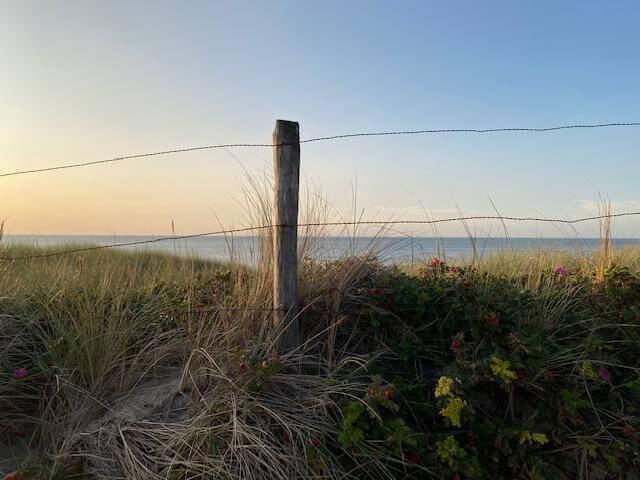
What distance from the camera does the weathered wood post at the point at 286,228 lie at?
3.28 m

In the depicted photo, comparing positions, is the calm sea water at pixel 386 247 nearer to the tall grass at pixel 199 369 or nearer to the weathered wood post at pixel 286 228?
the tall grass at pixel 199 369

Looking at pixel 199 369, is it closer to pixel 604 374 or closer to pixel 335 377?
pixel 335 377

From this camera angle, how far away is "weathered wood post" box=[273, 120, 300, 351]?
3.28 meters

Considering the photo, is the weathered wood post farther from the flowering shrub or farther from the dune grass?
the flowering shrub

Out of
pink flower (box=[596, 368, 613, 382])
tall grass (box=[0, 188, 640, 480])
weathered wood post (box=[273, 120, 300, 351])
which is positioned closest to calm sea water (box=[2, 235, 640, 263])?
tall grass (box=[0, 188, 640, 480])

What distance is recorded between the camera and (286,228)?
3.28 metres

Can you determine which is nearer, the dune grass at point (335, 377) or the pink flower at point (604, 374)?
the dune grass at point (335, 377)

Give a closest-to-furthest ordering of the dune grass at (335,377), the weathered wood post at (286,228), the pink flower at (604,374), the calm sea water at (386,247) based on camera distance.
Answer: the dune grass at (335,377) < the pink flower at (604,374) < the weathered wood post at (286,228) < the calm sea water at (386,247)

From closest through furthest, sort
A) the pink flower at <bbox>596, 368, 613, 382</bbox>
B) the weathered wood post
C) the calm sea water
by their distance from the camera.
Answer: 1. the pink flower at <bbox>596, 368, 613, 382</bbox>
2. the weathered wood post
3. the calm sea water

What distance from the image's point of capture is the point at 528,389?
2920mm

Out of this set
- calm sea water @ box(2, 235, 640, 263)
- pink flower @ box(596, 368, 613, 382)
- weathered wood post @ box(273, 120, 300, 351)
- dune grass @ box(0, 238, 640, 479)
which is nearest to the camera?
dune grass @ box(0, 238, 640, 479)

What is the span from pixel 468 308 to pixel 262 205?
5.98ft

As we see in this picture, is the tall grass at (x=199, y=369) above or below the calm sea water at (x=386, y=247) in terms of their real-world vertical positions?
below

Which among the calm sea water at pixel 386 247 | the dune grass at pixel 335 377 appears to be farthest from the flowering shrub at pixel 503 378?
the calm sea water at pixel 386 247
